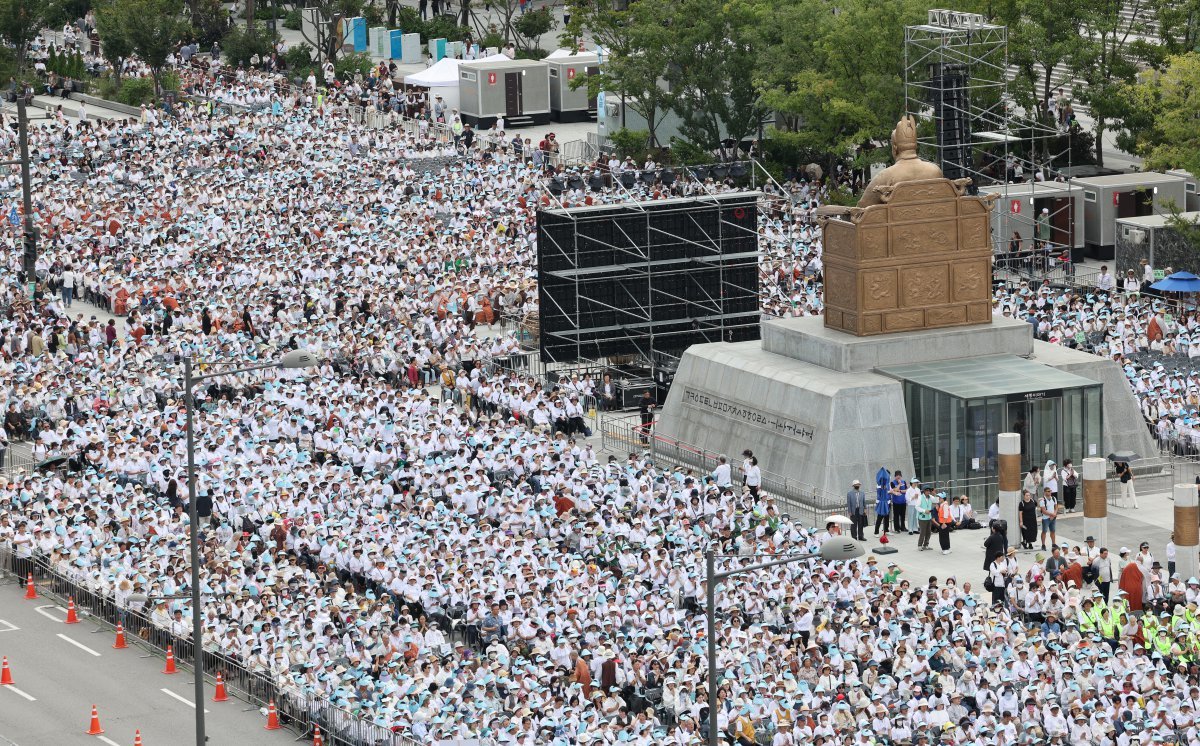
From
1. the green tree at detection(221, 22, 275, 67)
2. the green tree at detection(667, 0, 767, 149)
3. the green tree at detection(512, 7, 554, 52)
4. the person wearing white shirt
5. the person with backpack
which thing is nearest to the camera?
the person with backpack

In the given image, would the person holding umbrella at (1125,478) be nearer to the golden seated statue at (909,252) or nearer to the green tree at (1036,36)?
the golden seated statue at (909,252)

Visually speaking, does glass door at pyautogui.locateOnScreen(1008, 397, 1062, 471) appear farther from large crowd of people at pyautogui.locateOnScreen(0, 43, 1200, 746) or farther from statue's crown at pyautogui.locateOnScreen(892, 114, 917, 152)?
statue's crown at pyautogui.locateOnScreen(892, 114, 917, 152)

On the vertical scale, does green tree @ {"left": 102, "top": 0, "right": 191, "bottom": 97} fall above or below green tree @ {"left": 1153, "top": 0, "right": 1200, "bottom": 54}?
above

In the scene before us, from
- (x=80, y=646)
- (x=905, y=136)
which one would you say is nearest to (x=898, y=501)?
(x=905, y=136)

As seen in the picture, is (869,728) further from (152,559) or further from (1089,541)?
(152,559)

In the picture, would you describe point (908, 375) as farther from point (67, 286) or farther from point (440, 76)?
point (440, 76)

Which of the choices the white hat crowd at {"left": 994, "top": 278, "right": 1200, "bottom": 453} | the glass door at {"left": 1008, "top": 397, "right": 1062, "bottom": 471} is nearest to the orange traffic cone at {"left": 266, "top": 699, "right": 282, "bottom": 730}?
the glass door at {"left": 1008, "top": 397, "right": 1062, "bottom": 471}
